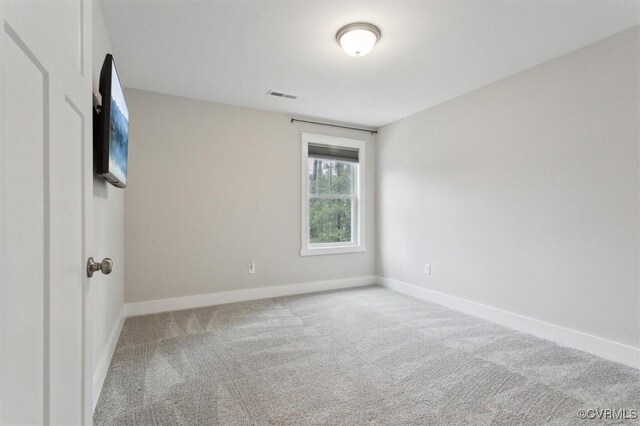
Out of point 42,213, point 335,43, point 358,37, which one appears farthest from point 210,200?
point 42,213

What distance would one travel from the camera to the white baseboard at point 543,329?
2.35 meters

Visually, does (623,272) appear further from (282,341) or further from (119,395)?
(119,395)

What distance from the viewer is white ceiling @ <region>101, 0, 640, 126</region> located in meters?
2.11

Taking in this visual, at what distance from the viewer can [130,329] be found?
2.98m

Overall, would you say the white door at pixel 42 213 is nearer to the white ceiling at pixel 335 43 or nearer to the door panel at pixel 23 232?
the door panel at pixel 23 232

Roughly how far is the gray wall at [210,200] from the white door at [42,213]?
274 cm

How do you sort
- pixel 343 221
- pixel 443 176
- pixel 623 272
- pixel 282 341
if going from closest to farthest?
pixel 623 272
pixel 282 341
pixel 443 176
pixel 343 221

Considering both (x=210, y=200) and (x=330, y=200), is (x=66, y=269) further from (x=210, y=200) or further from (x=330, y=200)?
(x=330, y=200)

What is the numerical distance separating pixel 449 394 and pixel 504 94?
2.77m

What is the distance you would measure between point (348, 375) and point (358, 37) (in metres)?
2.40

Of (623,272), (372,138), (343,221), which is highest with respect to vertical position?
(372,138)

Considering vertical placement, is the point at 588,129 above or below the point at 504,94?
below

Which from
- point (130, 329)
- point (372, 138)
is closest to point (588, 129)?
point (372, 138)

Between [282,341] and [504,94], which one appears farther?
[504,94]
